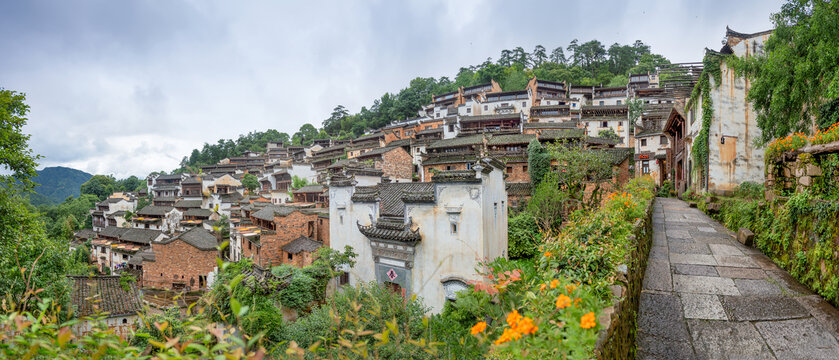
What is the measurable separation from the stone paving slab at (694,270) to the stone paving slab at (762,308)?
1056 mm

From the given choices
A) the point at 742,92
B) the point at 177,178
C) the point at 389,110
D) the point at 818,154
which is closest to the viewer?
the point at 818,154

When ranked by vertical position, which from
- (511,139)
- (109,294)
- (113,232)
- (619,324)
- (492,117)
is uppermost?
(492,117)

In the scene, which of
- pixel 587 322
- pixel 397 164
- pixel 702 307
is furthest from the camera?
pixel 397 164

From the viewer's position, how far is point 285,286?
42.0ft

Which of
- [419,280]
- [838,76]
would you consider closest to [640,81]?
[838,76]

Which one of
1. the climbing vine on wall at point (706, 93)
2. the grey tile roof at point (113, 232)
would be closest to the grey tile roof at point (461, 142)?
the climbing vine on wall at point (706, 93)

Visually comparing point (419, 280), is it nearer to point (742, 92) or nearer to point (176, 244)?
point (742, 92)

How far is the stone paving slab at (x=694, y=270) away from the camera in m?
5.98

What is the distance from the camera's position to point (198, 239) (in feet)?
78.7

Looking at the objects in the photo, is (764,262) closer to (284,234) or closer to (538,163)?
(284,234)

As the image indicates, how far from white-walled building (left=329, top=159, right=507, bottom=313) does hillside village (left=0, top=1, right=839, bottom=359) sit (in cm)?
7

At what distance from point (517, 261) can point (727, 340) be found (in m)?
3.19

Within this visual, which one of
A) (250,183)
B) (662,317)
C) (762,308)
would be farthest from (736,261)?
(250,183)

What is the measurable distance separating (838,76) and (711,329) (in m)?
8.60
